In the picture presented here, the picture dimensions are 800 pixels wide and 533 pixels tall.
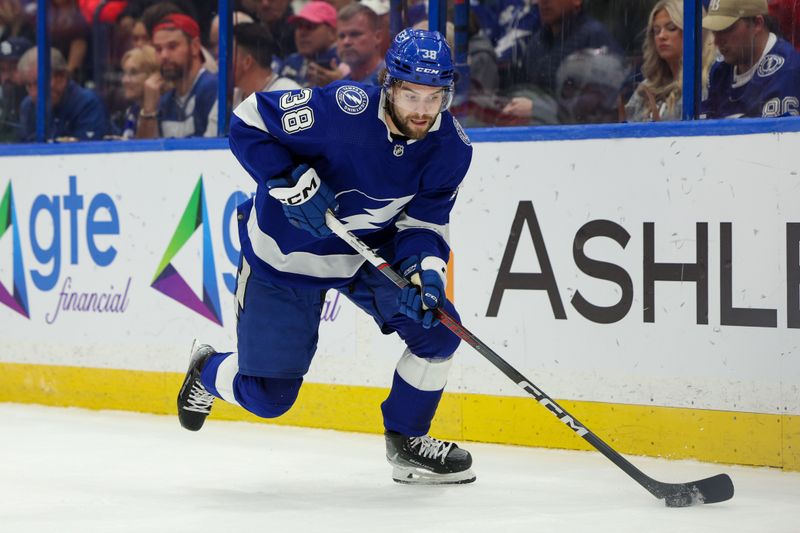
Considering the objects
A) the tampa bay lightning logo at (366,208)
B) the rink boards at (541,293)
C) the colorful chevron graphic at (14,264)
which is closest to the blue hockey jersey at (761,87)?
the rink boards at (541,293)

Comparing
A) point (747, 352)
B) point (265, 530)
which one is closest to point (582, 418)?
point (747, 352)

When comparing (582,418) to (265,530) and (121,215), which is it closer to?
(265,530)

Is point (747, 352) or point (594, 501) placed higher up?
point (747, 352)

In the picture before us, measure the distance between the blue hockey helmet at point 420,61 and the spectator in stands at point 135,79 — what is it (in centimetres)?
219

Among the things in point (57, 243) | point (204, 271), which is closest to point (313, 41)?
point (204, 271)

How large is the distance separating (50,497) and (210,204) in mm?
1668

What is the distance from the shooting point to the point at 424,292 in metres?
3.02

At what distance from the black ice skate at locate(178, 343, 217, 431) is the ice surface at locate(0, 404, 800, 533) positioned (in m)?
0.14

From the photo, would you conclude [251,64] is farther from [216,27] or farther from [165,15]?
[165,15]

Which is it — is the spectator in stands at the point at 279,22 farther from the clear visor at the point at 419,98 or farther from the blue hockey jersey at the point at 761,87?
the clear visor at the point at 419,98

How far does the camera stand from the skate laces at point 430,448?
3334 mm

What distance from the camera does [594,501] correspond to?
3076mm

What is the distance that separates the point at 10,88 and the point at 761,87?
3.04 m

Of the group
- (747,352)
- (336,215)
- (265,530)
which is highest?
(336,215)
